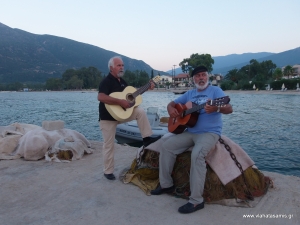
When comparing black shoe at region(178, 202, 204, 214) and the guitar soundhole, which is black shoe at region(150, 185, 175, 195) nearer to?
Answer: black shoe at region(178, 202, 204, 214)

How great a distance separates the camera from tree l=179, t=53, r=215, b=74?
115 meters

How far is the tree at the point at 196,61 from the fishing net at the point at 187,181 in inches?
4382

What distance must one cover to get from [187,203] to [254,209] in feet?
2.96

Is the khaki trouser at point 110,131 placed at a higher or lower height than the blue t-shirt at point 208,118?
lower

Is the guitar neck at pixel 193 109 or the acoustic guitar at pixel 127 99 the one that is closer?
the guitar neck at pixel 193 109

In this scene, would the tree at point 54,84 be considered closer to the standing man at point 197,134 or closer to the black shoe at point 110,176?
the black shoe at point 110,176

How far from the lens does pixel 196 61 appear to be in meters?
116

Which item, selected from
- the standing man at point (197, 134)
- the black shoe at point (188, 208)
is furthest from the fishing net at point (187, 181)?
the black shoe at point (188, 208)

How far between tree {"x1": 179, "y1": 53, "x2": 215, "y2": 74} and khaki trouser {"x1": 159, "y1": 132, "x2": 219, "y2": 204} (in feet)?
367

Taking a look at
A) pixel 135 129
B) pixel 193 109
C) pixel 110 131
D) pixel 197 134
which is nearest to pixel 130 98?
pixel 110 131

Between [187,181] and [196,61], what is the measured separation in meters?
116

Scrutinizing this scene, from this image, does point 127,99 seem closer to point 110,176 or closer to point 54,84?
point 110,176

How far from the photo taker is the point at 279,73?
89562 millimetres

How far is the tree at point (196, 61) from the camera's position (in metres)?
115
